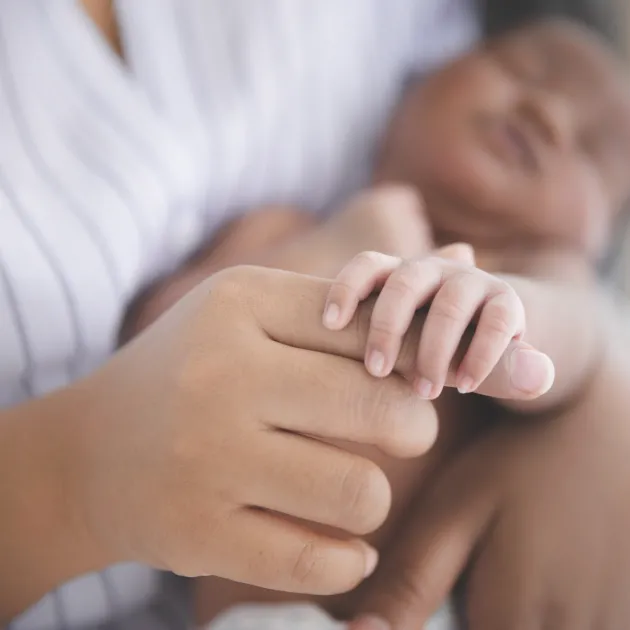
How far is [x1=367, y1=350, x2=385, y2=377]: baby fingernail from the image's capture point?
31 centimetres

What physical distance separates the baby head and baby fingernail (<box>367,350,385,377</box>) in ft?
1.06

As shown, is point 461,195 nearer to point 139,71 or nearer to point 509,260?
point 509,260

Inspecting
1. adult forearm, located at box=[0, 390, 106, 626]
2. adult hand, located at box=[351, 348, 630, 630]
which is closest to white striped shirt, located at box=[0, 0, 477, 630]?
adult forearm, located at box=[0, 390, 106, 626]

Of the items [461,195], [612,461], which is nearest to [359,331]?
[612,461]

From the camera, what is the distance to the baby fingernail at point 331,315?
0.32m

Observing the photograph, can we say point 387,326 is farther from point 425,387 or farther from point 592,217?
point 592,217

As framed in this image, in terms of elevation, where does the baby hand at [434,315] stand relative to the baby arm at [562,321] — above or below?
above

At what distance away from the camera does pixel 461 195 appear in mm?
642

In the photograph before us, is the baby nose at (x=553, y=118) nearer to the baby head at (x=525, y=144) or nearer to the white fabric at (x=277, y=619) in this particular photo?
the baby head at (x=525, y=144)

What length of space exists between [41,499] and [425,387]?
218mm

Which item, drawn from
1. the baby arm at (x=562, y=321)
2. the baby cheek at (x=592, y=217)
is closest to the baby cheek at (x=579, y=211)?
the baby cheek at (x=592, y=217)

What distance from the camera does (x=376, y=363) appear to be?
Result: 0.31m

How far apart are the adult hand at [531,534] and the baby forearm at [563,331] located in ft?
0.06

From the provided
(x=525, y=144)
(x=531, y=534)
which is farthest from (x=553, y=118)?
(x=531, y=534)
